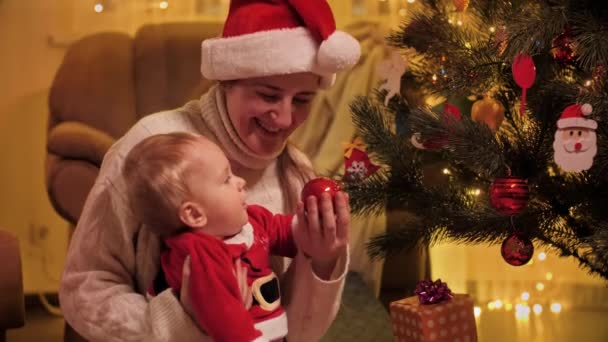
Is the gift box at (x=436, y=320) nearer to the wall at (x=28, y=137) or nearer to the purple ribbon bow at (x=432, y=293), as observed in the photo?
the purple ribbon bow at (x=432, y=293)

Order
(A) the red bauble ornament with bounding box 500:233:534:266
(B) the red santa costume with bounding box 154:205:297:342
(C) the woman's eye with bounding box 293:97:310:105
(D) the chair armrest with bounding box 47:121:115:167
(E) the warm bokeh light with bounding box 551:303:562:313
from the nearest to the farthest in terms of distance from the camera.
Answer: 1. (B) the red santa costume with bounding box 154:205:297:342
2. (C) the woman's eye with bounding box 293:97:310:105
3. (A) the red bauble ornament with bounding box 500:233:534:266
4. (D) the chair armrest with bounding box 47:121:115:167
5. (E) the warm bokeh light with bounding box 551:303:562:313

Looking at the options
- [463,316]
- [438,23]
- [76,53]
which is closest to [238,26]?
[438,23]

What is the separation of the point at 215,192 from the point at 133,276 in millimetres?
256

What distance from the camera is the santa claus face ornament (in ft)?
4.14

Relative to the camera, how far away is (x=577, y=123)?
1.27m

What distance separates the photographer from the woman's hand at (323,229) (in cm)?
109

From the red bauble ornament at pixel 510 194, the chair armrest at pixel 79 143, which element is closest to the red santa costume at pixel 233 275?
the red bauble ornament at pixel 510 194

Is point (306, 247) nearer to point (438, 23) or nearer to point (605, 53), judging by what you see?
point (605, 53)

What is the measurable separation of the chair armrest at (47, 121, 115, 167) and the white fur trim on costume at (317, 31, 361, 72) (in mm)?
1301

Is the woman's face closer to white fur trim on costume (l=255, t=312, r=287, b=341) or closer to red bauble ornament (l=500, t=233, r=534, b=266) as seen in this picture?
white fur trim on costume (l=255, t=312, r=287, b=341)

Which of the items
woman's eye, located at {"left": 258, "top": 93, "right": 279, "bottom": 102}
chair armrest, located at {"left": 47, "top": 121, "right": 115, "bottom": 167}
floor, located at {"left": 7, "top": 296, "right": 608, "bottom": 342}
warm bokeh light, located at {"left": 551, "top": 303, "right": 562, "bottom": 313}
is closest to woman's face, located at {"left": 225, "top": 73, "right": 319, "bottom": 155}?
woman's eye, located at {"left": 258, "top": 93, "right": 279, "bottom": 102}

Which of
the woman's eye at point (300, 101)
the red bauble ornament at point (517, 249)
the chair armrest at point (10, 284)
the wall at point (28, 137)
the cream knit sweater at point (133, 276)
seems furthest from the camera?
the wall at point (28, 137)

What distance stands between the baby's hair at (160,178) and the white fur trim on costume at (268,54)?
18 centimetres

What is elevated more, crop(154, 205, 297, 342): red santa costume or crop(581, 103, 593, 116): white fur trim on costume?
crop(581, 103, 593, 116): white fur trim on costume
